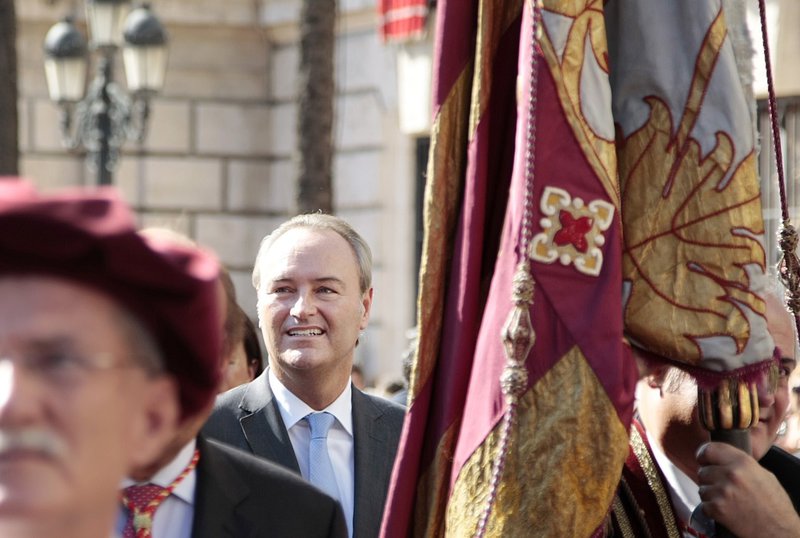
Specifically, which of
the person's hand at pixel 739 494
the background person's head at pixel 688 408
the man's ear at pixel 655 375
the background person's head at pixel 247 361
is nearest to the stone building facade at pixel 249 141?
the background person's head at pixel 247 361

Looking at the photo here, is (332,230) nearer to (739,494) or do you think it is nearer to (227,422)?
(227,422)

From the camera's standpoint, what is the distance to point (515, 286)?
2.89 m

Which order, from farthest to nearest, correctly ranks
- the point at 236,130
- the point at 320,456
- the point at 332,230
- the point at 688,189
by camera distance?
the point at 236,130, the point at 332,230, the point at 320,456, the point at 688,189

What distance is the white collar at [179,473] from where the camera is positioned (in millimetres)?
2736

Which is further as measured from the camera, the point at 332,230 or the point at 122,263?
the point at 332,230

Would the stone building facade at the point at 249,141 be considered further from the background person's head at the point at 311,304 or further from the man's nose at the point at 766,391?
the man's nose at the point at 766,391

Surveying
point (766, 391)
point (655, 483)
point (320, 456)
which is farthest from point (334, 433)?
point (766, 391)

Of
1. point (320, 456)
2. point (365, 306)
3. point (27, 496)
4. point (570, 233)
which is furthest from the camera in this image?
point (365, 306)

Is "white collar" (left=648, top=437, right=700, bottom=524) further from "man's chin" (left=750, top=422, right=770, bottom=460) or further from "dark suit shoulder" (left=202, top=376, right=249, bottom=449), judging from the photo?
"dark suit shoulder" (left=202, top=376, right=249, bottom=449)

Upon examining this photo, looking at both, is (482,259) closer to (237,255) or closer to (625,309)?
(625,309)

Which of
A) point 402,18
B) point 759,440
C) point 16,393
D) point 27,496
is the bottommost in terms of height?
point 759,440

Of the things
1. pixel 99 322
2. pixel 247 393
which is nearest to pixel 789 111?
pixel 247 393

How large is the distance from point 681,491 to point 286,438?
1479 millimetres

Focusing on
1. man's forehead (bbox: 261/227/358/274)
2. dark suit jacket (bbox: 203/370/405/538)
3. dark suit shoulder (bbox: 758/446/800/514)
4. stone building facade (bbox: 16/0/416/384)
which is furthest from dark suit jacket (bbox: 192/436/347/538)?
stone building facade (bbox: 16/0/416/384)
